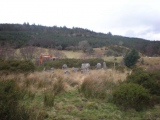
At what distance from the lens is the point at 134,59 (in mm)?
31578

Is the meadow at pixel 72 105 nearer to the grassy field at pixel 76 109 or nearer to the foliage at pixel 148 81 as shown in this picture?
the grassy field at pixel 76 109

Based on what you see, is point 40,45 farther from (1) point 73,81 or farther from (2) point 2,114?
(2) point 2,114

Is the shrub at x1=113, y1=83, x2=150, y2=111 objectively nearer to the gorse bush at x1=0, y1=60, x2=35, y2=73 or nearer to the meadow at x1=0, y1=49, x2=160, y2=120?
the meadow at x1=0, y1=49, x2=160, y2=120

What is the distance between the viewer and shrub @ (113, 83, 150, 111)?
5777 mm

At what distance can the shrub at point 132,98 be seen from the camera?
19.0 feet

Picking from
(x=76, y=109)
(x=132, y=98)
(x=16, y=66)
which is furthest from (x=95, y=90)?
(x=16, y=66)

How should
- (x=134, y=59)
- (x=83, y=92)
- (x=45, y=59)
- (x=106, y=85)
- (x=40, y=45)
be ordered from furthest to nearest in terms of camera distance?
(x=40, y=45) < (x=45, y=59) < (x=134, y=59) < (x=106, y=85) < (x=83, y=92)

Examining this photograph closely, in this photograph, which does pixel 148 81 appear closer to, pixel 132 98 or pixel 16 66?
pixel 132 98

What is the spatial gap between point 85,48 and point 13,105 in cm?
6388

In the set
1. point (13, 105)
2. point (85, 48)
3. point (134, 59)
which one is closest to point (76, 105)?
point (13, 105)

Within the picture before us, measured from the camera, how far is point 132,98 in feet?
18.7

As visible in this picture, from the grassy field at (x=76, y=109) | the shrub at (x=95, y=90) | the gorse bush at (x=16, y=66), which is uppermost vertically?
the gorse bush at (x=16, y=66)

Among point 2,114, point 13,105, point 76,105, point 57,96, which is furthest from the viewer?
point 57,96

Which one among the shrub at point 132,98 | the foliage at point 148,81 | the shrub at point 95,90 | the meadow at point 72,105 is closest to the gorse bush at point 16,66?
the meadow at point 72,105
